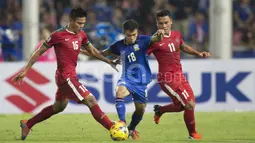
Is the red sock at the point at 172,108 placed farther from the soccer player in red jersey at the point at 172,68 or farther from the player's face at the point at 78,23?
the player's face at the point at 78,23

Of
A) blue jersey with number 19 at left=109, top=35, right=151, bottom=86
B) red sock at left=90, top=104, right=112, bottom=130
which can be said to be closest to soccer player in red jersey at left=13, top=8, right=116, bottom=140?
red sock at left=90, top=104, right=112, bottom=130

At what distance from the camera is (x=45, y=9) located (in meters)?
25.2

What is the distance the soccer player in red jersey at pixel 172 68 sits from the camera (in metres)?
13.7

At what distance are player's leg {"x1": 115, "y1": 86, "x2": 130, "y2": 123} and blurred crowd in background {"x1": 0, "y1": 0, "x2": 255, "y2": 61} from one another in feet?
30.6

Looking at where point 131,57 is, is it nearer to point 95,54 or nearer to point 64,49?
point 95,54

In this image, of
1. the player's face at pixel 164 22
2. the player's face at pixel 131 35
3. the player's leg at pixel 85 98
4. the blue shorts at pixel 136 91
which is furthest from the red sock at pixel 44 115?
the player's face at pixel 164 22

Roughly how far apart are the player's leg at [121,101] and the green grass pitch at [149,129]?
42 cm

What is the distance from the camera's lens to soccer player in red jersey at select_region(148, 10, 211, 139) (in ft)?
45.0

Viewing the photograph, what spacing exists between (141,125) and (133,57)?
317 centimetres

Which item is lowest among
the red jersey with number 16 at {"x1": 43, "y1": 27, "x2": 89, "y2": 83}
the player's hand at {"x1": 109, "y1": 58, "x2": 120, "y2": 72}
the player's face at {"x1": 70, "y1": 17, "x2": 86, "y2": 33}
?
the player's hand at {"x1": 109, "y1": 58, "x2": 120, "y2": 72}

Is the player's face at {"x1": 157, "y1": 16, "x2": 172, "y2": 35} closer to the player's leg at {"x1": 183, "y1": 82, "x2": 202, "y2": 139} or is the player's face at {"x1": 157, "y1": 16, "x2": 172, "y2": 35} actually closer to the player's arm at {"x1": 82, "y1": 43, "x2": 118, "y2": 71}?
the player's arm at {"x1": 82, "y1": 43, "x2": 118, "y2": 71}

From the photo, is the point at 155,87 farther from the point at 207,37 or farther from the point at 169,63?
the point at 169,63

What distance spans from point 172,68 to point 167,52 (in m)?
0.28

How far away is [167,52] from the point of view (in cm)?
1391
